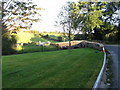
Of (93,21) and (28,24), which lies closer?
(28,24)

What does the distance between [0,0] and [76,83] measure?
3.17 meters

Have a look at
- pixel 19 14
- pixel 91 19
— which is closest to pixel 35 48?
pixel 19 14

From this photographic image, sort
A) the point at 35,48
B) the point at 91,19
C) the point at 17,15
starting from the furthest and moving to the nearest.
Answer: the point at 91,19 < the point at 35,48 < the point at 17,15

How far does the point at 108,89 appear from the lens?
122 inches

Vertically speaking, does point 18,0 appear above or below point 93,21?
Result: below

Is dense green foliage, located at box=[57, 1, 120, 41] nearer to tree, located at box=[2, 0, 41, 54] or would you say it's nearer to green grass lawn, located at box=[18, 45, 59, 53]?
green grass lawn, located at box=[18, 45, 59, 53]

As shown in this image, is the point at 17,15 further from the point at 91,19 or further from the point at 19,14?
the point at 91,19

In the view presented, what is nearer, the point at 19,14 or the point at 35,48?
the point at 19,14

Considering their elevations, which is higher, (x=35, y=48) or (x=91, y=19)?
(x=91, y=19)

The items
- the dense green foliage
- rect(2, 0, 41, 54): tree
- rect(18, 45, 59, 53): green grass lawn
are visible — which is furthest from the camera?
the dense green foliage

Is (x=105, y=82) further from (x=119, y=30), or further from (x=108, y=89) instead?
(x=119, y=30)

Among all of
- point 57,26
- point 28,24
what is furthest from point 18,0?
point 57,26

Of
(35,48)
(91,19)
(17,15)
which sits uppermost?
(91,19)

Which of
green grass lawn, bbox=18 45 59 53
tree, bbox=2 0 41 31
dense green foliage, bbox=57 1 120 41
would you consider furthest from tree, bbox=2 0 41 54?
dense green foliage, bbox=57 1 120 41
